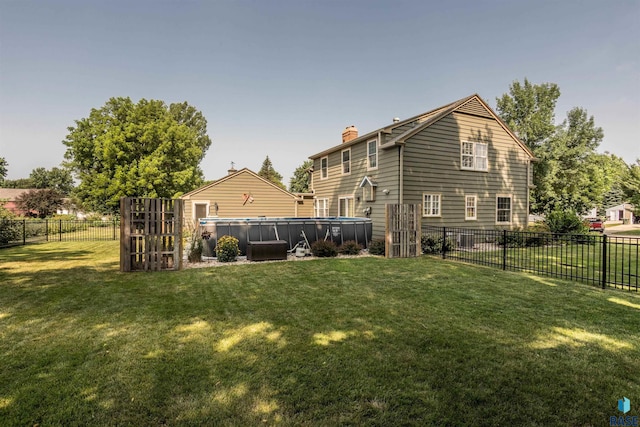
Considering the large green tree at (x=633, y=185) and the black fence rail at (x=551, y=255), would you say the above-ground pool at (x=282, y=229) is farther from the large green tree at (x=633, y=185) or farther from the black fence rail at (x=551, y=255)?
the large green tree at (x=633, y=185)

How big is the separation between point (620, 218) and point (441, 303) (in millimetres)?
64153

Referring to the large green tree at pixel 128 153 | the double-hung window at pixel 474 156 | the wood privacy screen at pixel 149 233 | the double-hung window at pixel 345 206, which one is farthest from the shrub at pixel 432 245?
the large green tree at pixel 128 153

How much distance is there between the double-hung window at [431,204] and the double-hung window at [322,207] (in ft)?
23.1

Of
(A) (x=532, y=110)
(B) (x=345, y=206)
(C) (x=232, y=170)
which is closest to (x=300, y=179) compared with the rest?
(C) (x=232, y=170)

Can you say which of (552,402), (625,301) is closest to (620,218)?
(625,301)

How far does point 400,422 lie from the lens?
225 cm

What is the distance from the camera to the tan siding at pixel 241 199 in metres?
20.6

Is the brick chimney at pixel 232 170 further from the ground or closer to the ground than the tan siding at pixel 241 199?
further from the ground

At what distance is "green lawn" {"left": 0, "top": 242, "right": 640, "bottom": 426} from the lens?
2.40 m

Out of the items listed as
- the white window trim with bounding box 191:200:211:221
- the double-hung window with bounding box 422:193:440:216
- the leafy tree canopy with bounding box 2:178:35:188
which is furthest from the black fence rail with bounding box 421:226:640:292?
the leafy tree canopy with bounding box 2:178:35:188

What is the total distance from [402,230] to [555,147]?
24236 mm

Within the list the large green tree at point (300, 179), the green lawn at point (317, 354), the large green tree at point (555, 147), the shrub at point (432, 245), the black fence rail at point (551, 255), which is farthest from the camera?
the large green tree at point (300, 179)

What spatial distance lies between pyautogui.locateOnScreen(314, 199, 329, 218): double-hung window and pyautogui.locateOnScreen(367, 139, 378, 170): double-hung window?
5.02m

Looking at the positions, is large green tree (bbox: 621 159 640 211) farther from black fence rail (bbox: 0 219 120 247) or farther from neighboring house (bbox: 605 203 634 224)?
black fence rail (bbox: 0 219 120 247)
